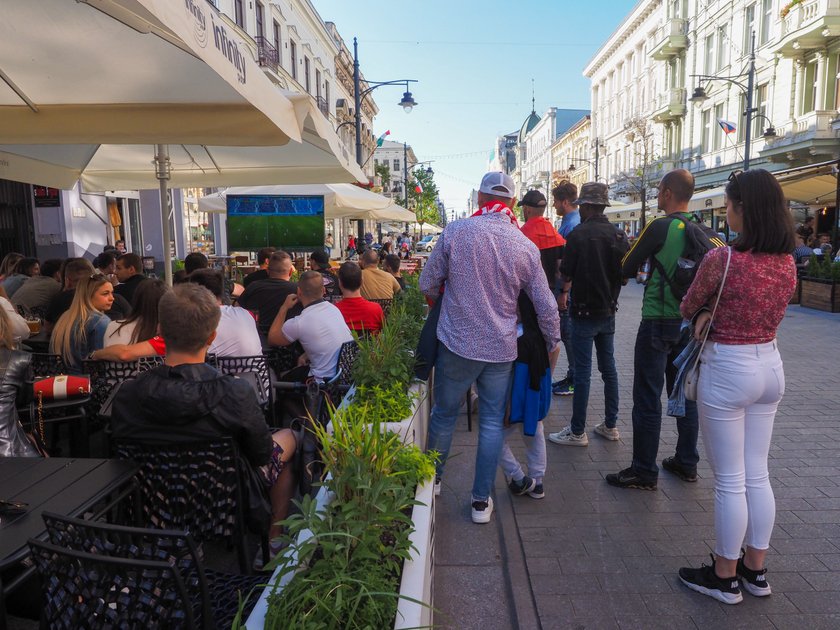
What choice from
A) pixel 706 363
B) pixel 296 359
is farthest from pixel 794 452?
pixel 296 359

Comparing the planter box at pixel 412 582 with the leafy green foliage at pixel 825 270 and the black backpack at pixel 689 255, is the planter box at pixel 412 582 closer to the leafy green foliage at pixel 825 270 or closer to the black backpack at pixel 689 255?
the black backpack at pixel 689 255

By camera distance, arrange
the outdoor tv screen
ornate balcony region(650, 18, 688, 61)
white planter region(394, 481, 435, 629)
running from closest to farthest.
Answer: white planter region(394, 481, 435, 629) → the outdoor tv screen → ornate balcony region(650, 18, 688, 61)

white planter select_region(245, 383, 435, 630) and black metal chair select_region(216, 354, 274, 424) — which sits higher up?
black metal chair select_region(216, 354, 274, 424)

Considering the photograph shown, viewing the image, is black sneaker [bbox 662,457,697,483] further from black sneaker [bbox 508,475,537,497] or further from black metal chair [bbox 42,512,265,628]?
black metal chair [bbox 42,512,265,628]

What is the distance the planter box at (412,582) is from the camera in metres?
1.73

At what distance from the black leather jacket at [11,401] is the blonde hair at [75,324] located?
1196mm

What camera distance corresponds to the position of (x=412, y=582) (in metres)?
1.98

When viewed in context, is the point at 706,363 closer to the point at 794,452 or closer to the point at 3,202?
the point at 794,452

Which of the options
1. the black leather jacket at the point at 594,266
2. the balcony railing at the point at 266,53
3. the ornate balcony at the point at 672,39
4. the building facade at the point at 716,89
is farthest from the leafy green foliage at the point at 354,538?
the ornate balcony at the point at 672,39

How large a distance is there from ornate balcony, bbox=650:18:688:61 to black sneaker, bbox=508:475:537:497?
41533mm

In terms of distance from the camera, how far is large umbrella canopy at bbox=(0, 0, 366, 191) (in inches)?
120

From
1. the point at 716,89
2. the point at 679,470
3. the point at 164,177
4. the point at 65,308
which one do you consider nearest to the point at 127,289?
the point at 65,308

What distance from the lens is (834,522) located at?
11.9 feet

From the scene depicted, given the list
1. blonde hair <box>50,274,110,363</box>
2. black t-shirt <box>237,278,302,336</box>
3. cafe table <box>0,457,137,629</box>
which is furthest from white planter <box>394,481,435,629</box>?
black t-shirt <box>237,278,302,336</box>
